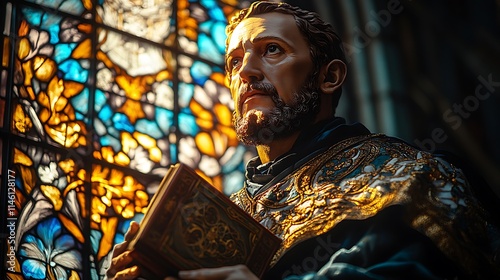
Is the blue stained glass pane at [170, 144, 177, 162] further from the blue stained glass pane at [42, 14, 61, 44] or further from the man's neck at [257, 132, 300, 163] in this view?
the man's neck at [257, 132, 300, 163]

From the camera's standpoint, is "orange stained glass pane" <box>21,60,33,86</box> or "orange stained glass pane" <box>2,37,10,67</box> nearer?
"orange stained glass pane" <box>2,37,10,67</box>

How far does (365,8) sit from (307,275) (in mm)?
5351

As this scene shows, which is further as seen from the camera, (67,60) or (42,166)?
(67,60)

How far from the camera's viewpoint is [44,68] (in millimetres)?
6445

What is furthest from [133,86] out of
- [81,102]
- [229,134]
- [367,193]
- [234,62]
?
[367,193]

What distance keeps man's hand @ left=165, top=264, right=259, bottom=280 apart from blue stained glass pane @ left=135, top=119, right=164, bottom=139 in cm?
391

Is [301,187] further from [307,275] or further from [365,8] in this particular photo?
[365,8]

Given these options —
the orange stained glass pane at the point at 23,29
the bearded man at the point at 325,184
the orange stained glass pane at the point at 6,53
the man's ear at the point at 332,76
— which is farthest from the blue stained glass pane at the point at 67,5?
the man's ear at the point at 332,76

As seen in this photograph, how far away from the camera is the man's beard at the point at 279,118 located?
11.7 feet

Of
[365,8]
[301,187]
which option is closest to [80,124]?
[365,8]

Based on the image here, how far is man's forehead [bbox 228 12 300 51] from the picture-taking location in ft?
12.2

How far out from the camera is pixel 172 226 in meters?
2.98

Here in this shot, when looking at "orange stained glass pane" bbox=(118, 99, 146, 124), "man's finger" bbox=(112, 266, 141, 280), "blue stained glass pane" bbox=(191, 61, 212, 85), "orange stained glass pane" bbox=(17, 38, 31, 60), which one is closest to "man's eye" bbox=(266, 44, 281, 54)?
"man's finger" bbox=(112, 266, 141, 280)

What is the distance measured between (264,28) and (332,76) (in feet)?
0.89
